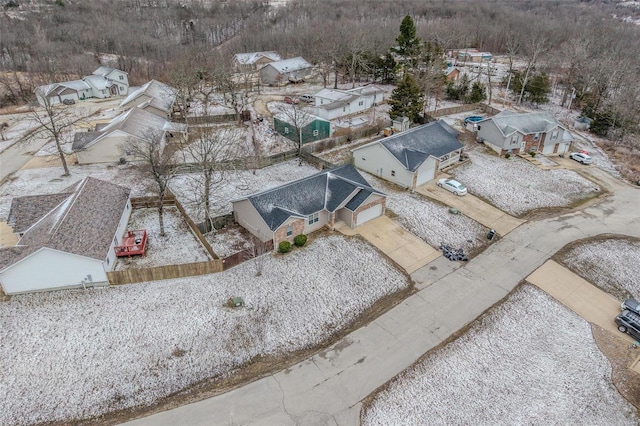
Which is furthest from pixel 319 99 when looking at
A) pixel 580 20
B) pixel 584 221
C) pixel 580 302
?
pixel 580 20

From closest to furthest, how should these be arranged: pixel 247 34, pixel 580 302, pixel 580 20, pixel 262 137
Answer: pixel 580 302 → pixel 262 137 → pixel 247 34 → pixel 580 20

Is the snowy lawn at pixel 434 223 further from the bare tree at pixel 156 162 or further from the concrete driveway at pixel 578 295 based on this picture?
the bare tree at pixel 156 162

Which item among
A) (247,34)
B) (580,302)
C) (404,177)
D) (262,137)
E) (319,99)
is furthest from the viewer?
(247,34)

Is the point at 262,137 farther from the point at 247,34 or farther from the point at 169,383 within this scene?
the point at 247,34

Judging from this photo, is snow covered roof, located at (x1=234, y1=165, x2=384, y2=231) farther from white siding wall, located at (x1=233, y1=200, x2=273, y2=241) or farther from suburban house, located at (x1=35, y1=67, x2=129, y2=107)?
suburban house, located at (x1=35, y1=67, x2=129, y2=107)

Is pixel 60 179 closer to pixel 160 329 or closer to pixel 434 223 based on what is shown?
pixel 160 329

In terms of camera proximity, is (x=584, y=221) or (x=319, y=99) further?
(x=319, y=99)


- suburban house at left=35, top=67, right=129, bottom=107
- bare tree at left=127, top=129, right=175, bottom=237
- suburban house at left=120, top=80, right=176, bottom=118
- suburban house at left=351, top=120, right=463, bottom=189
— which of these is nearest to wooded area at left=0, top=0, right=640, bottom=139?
suburban house at left=120, top=80, right=176, bottom=118
